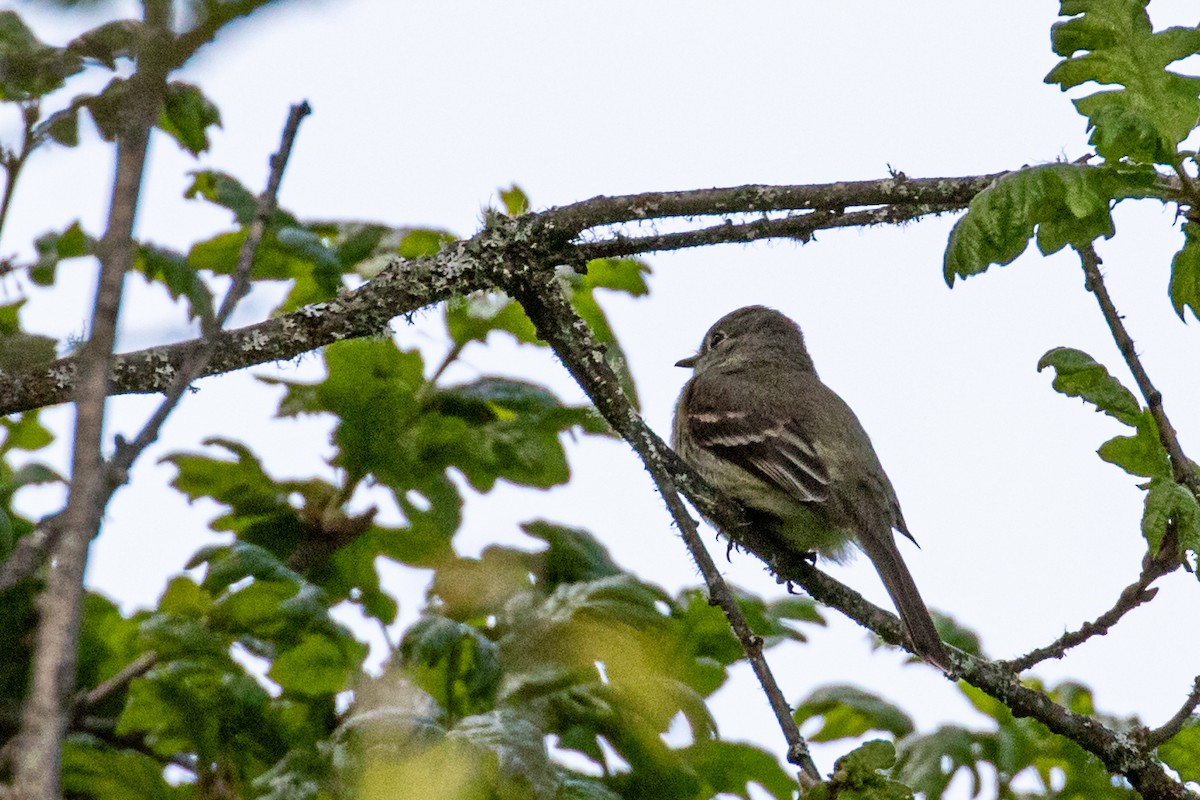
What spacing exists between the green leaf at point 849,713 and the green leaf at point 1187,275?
1938mm

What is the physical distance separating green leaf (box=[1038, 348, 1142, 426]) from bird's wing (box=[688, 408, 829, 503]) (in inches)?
75.0

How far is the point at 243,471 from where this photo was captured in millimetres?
4691

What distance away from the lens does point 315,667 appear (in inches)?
157

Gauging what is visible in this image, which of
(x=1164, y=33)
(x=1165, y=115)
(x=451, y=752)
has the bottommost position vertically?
(x=451, y=752)

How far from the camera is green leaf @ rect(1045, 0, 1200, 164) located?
2.94 meters

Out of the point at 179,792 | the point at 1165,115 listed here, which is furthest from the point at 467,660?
the point at 1165,115

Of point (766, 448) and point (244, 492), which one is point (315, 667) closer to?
point (244, 492)

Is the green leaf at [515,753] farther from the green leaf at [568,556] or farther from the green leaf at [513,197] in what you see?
the green leaf at [513,197]

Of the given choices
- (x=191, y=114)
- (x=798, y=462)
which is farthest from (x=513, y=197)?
(x=798, y=462)

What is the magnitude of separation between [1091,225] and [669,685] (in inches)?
71.8

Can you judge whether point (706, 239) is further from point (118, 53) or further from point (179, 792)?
point (179, 792)

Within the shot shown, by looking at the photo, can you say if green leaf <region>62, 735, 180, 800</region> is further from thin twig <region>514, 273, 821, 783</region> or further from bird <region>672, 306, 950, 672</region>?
bird <region>672, 306, 950, 672</region>

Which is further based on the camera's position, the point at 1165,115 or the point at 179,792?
the point at 179,792

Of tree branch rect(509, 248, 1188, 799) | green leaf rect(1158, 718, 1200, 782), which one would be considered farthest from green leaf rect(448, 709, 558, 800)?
green leaf rect(1158, 718, 1200, 782)
